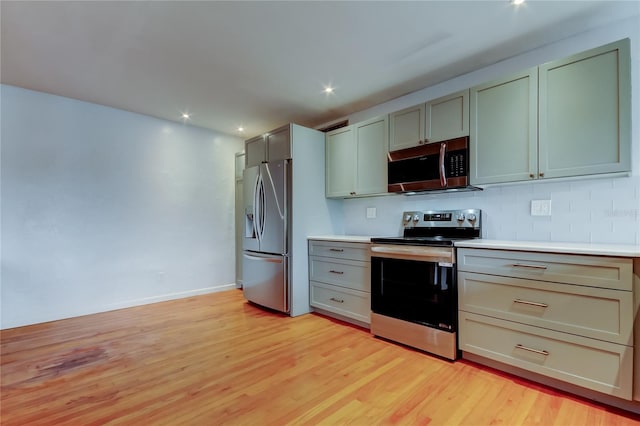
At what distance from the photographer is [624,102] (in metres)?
1.85

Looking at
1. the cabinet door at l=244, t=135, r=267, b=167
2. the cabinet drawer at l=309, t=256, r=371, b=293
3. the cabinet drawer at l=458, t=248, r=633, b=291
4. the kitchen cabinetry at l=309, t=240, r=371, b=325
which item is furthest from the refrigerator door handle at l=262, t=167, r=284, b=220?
the cabinet drawer at l=458, t=248, r=633, b=291

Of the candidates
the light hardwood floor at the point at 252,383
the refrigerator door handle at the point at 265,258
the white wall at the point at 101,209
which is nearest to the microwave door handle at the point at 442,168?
the light hardwood floor at the point at 252,383

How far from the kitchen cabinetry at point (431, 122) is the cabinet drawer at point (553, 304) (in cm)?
123

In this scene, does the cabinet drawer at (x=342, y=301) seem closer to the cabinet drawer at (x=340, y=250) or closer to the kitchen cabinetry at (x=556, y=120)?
the cabinet drawer at (x=340, y=250)

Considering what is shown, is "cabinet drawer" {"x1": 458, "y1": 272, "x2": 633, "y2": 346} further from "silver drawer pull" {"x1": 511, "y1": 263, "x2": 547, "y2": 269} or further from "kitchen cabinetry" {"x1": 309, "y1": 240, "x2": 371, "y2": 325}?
"kitchen cabinetry" {"x1": 309, "y1": 240, "x2": 371, "y2": 325}

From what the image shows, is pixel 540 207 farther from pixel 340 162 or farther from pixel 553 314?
pixel 340 162

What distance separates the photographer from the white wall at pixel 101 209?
3.13 metres

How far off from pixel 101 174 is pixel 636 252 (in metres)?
4.74

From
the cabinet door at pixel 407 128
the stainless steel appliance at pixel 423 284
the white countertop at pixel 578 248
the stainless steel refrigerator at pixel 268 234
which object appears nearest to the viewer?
the white countertop at pixel 578 248

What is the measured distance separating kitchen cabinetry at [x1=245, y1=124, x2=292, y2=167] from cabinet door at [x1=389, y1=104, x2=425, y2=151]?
1.13 meters

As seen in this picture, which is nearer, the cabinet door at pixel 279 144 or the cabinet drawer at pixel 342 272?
the cabinet drawer at pixel 342 272

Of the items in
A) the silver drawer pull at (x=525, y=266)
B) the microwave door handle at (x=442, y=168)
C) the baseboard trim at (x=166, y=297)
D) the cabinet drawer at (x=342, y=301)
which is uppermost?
the microwave door handle at (x=442, y=168)

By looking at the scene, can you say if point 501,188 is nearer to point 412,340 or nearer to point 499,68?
point 499,68

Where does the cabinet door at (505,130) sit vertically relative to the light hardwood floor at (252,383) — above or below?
above
